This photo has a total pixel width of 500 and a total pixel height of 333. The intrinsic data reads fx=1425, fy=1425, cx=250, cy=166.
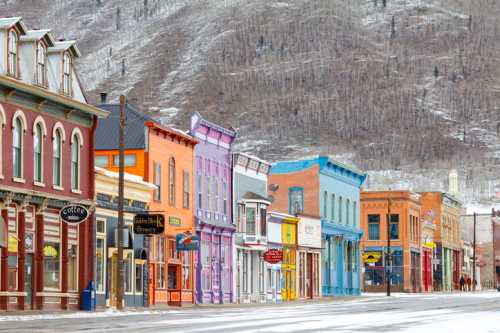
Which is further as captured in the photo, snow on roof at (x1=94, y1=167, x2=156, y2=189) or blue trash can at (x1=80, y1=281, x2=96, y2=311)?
snow on roof at (x1=94, y1=167, x2=156, y2=189)

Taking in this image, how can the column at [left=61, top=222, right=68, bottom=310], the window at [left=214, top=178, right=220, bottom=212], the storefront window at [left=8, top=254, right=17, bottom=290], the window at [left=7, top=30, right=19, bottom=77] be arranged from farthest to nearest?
the window at [left=214, top=178, right=220, bottom=212]
the column at [left=61, top=222, right=68, bottom=310]
the window at [left=7, top=30, right=19, bottom=77]
the storefront window at [left=8, top=254, right=17, bottom=290]

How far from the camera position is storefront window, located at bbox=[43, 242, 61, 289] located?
49.0 m

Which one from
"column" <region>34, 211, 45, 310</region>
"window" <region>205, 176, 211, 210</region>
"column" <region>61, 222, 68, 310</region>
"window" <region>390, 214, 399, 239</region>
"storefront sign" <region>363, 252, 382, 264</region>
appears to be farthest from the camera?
"window" <region>390, 214, 399, 239</region>

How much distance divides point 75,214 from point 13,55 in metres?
5.66

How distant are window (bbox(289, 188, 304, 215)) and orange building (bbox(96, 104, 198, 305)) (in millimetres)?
21444

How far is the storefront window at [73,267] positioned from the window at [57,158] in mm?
2458

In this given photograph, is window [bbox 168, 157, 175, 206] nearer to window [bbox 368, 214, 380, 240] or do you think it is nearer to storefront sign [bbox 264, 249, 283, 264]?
storefront sign [bbox 264, 249, 283, 264]

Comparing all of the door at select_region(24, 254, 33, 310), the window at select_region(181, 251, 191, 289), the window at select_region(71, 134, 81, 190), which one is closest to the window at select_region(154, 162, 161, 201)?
the window at select_region(181, 251, 191, 289)

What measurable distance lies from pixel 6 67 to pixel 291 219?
119ft

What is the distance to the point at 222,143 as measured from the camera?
234ft

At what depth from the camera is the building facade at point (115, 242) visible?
53812 mm

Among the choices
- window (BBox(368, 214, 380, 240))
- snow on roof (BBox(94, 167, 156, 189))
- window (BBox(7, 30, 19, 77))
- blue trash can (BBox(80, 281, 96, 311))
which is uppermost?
window (BBox(7, 30, 19, 77))

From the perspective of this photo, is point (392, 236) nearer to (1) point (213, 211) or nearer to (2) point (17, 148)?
(1) point (213, 211)

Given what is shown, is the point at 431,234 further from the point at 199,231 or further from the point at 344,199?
the point at 199,231
